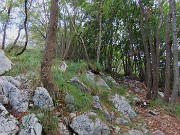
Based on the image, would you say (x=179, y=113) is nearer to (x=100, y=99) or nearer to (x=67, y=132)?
(x=100, y=99)

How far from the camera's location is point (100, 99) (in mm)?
6203

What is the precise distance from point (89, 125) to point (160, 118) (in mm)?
2954

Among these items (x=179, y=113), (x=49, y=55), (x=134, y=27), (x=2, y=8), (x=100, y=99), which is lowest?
(x=179, y=113)

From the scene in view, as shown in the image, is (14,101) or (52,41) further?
(52,41)

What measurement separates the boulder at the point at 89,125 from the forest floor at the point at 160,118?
5.55 feet

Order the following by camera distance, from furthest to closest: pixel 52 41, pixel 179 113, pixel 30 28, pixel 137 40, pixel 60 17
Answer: pixel 30 28 → pixel 137 40 → pixel 60 17 → pixel 179 113 → pixel 52 41

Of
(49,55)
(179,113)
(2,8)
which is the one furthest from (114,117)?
(2,8)

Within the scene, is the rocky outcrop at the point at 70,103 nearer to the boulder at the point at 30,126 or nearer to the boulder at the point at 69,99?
the boulder at the point at 69,99

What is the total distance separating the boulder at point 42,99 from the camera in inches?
174

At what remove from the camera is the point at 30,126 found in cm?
381

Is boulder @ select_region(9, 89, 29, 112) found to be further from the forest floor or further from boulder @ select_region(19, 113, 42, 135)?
the forest floor

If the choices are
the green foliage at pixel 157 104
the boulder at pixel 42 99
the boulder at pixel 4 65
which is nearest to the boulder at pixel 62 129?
the boulder at pixel 42 99

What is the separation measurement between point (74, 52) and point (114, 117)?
5462 millimetres

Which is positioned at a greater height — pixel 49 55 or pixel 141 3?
pixel 141 3
